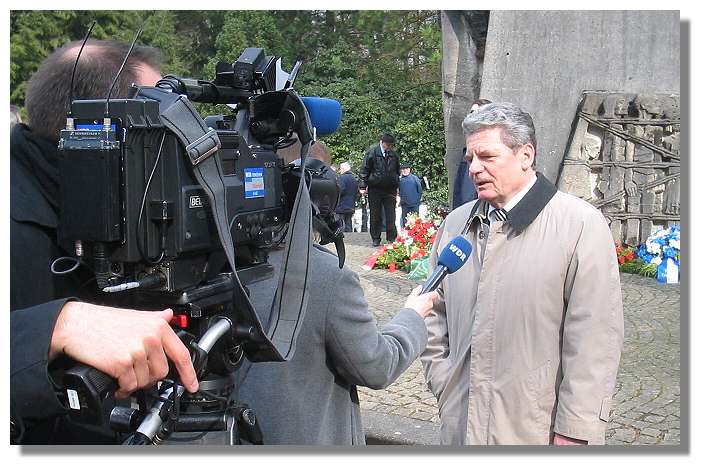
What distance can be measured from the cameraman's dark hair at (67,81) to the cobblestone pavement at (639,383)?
3.70m

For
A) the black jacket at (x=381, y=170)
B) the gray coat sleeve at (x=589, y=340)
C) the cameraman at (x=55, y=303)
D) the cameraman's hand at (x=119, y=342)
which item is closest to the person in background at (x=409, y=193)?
the black jacket at (x=381, y=170)

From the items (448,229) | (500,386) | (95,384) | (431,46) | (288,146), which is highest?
(431,46)

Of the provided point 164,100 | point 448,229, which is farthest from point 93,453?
point 448,229

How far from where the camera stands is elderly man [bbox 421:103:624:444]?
269cm

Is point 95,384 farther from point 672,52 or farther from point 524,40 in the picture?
point 672,52

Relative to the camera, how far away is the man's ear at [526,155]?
294 cm

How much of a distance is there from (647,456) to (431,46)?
1951cm

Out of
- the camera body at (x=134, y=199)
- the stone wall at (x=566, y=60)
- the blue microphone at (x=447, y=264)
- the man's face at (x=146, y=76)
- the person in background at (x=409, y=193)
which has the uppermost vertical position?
the stone wall at (x=566, y=60)

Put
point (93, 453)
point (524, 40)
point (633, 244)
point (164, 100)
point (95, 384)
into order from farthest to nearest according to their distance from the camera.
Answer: point (633, 244) < point (524, 40) < point (93, 453) < point (164, 100) < point (95, 384)

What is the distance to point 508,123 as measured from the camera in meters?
2.92

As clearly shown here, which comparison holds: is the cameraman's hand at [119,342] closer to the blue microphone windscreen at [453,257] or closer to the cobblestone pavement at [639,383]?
the blue microphone windscreen at [453,257]

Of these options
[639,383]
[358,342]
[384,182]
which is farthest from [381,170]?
[358,342]

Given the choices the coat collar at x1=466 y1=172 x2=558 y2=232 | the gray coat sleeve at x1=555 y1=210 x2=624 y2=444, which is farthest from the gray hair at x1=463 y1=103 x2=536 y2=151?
the gray coat sleeve at x1=555 y1=210 x2=624 y2=444

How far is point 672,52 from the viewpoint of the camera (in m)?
9.69
